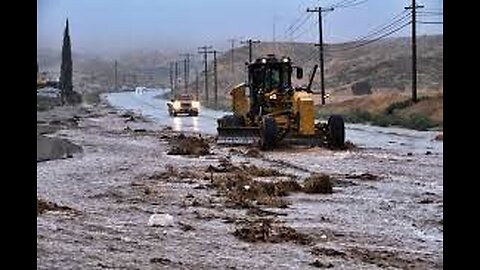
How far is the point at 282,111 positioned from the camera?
25906mm

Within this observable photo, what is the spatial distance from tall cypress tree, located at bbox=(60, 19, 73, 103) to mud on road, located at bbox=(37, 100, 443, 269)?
61.9 metres

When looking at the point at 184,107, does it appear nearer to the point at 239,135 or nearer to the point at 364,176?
the point at 239,135

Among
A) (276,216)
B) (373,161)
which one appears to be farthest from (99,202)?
(373,161)

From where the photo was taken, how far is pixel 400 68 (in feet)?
475

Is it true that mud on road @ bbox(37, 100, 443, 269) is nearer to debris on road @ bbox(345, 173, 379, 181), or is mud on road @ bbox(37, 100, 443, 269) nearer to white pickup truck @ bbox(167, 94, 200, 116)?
debris on road @ bbox(345, 173, 379, 181)

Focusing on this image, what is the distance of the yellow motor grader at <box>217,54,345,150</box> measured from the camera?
25.0 metres

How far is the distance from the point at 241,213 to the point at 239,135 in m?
15.7

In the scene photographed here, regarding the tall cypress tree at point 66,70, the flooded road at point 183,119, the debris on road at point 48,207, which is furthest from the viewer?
the tall cypress tree at point 66,70

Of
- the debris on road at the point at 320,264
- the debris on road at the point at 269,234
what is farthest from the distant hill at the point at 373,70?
the debris on road at the point at 320,264

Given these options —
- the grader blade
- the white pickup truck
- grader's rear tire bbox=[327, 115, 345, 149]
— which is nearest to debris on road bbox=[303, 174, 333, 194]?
grader's rear tire bbox=[327, 115, 345, 149]

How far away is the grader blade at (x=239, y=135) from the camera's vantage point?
27359 mm

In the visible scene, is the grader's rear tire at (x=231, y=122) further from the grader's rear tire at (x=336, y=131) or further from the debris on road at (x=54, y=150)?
the debris on road at (x=54, y=150)

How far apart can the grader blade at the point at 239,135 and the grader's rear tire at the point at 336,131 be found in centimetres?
272
